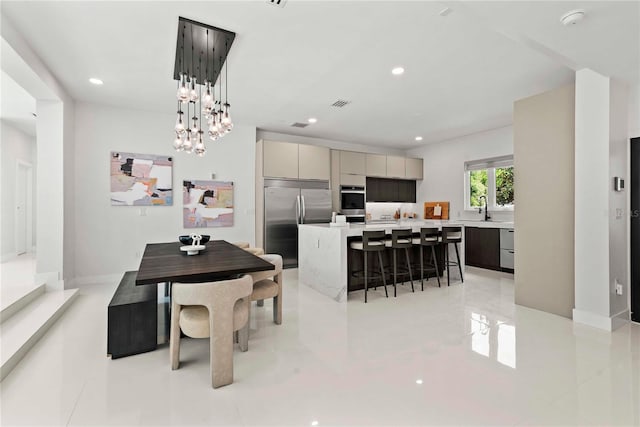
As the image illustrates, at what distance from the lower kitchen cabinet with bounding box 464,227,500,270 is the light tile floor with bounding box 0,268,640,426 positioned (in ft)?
7.40

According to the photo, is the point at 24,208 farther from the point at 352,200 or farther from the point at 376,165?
the point at 376,165

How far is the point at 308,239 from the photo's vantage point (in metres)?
4.63

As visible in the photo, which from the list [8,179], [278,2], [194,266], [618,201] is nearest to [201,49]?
[278,2]

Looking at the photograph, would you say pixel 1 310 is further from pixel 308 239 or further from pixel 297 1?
pixel 297 1

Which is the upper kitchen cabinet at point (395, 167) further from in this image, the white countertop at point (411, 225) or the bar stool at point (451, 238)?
the bar stool at point (451, 238)

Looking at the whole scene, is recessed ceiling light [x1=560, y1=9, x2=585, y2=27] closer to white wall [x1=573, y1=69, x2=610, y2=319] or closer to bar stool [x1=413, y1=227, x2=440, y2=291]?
white wall [x1=573, y1=69, x2=610, y2=319]

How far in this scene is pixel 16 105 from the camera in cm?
494

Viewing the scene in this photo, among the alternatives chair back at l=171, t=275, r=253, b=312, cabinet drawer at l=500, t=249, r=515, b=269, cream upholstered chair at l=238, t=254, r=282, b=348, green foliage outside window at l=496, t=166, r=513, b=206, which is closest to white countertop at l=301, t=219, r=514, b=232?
cabinet drawer at l=500, t=249, r=515, b=269

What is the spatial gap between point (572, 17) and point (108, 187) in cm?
579

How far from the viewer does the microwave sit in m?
6.54

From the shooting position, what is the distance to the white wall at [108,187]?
183 inches

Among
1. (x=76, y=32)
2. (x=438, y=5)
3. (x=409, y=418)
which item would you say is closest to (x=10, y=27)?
(x=76, y=32)

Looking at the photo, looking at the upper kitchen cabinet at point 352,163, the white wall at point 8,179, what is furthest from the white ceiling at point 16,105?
the upper kitchen cabinet at point 352,163

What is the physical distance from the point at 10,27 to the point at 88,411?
3193mm
